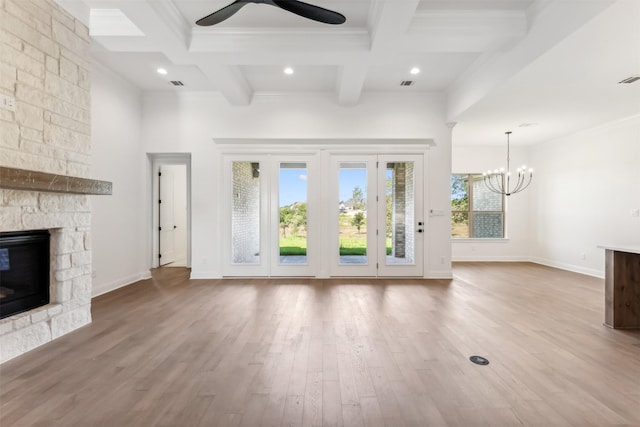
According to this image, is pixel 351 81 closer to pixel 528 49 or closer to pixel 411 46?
pixel 411 46

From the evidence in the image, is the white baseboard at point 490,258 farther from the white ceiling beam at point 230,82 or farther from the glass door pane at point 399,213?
the white ceiling beam at point 230,82

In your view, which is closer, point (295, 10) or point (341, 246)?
point (295, 10)

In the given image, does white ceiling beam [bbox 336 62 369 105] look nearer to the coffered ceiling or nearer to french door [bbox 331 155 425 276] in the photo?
the coffered ceiling

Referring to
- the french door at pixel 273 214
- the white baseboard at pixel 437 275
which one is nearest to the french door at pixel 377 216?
the white baseboard at pixel 437 275

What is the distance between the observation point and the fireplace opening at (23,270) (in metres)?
2.63

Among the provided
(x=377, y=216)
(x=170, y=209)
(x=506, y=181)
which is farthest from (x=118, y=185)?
(x=506, y=181)

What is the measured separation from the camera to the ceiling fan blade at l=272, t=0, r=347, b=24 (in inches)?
97.0

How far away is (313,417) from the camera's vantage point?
176 centimetres

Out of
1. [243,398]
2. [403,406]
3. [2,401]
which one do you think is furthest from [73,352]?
[403,406]

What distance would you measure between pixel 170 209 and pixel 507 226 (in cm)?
862

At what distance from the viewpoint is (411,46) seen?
11.6 feet

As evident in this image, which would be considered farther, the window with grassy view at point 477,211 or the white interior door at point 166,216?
the window with grassy view at point 477,211

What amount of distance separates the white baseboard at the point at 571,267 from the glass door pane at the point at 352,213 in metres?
4.67

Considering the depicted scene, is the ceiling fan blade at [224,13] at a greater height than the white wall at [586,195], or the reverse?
the ceiling fan blade at [224,13]
